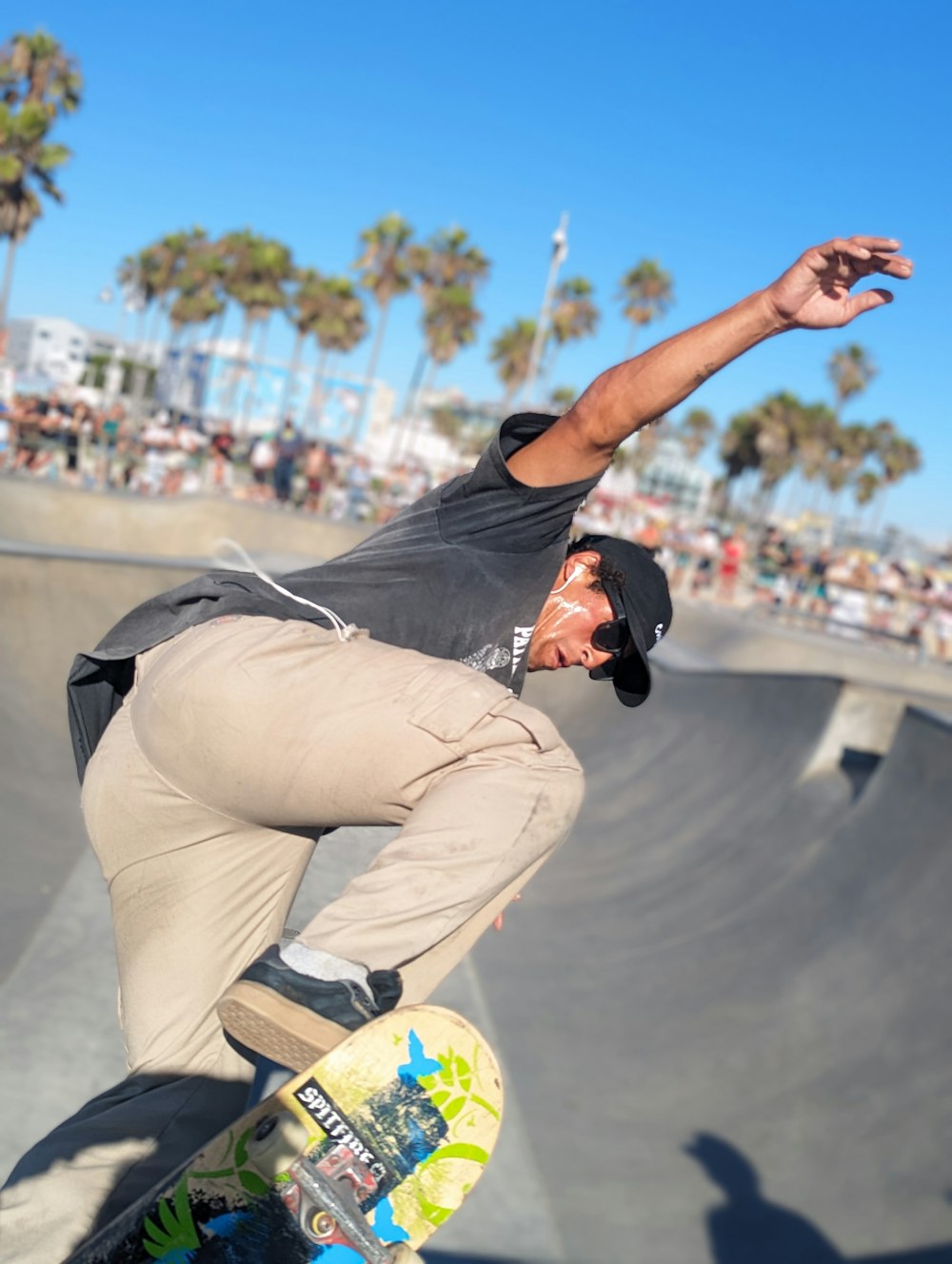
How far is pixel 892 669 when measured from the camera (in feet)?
52.1

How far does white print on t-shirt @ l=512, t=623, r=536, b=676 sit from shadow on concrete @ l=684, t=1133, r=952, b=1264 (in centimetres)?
227

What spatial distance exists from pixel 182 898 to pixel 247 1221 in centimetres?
59

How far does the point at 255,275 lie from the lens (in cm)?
6506

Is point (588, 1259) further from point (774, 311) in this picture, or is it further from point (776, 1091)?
point (774, 311)

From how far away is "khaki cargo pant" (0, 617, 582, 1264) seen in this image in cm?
190

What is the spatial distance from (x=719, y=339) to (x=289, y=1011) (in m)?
1.36

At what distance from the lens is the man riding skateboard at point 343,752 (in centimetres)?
190

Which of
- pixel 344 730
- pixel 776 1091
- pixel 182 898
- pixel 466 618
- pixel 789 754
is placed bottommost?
pixel 776 1091

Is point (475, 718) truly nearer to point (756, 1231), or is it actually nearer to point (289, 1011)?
point (289, 1011)

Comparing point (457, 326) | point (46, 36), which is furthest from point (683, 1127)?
point (457, 326)

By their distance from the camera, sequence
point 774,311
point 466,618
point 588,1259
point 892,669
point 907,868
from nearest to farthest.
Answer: point 774,311 < point 466,618 < point 588,1259 < point 907,868 < point 892,669

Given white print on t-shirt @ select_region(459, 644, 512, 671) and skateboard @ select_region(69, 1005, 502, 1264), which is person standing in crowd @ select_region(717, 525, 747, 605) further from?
skateboard @ select_region(69, 1005, 502, 1264)

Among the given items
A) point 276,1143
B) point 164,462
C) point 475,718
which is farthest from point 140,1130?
point 164,462

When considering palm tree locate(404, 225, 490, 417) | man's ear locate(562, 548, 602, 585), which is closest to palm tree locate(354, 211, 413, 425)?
palm tree locate(404, 225, 490, 417)
